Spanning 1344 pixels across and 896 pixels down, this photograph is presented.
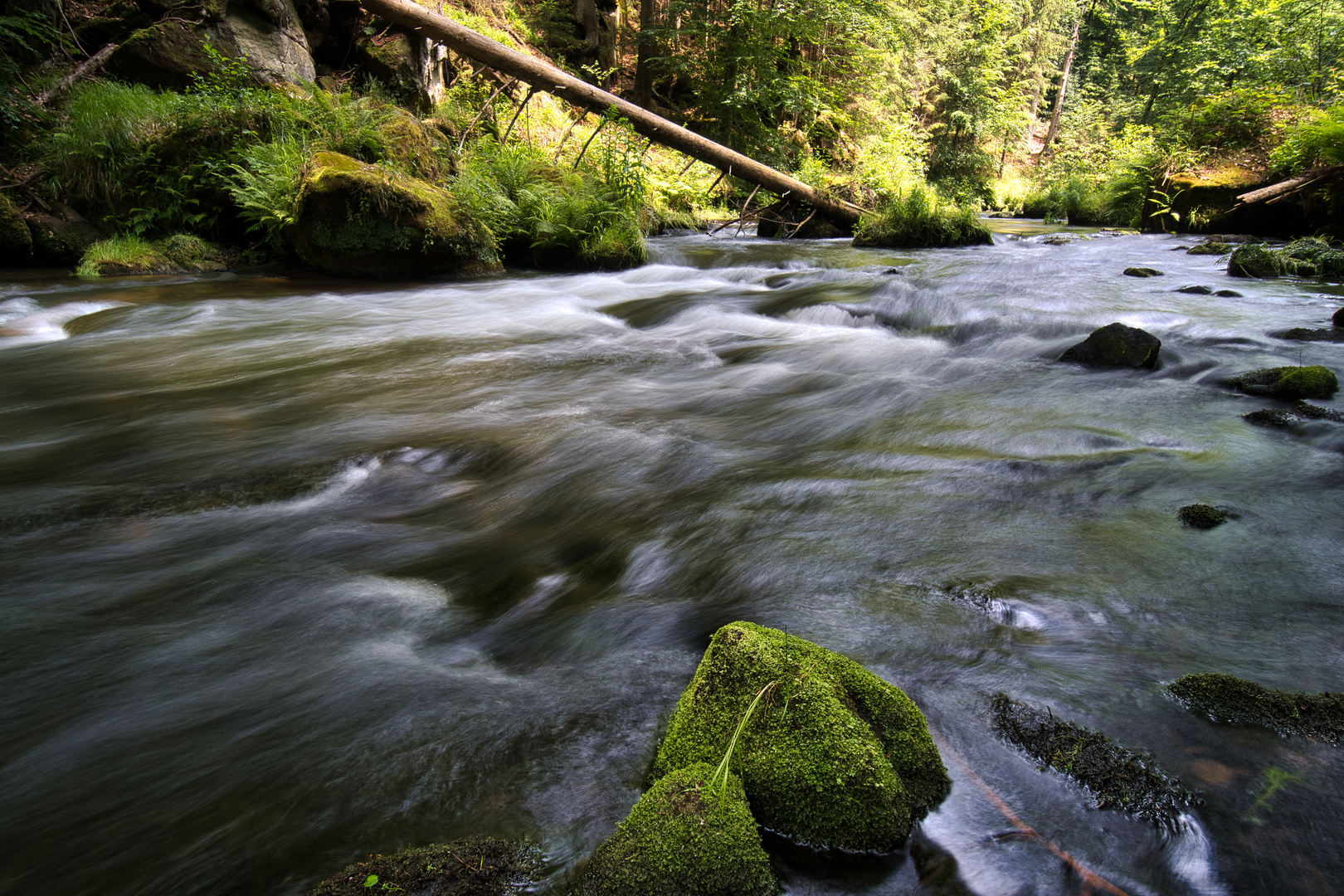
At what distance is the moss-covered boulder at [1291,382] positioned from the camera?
14.4 ft

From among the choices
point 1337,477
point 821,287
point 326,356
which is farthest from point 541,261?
point 1337,477

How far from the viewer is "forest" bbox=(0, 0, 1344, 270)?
8.91 metres

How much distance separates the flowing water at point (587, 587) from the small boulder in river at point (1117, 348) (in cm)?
25

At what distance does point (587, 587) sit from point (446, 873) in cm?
140

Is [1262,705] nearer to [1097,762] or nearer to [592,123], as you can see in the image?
[1097,762]

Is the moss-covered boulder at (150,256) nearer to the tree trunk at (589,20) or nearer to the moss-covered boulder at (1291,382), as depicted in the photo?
the moss-covered boulder at (1291,382)

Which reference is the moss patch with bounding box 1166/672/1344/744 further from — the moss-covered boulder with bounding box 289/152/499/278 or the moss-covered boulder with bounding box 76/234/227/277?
the moss-covered boulder with bounding box 76/234/227/277

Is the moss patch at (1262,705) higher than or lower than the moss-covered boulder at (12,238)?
lower

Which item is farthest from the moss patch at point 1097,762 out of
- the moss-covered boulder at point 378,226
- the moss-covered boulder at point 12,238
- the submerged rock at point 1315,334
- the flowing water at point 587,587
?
the moss-covered boulder at point 12,238

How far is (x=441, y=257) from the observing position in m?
9.08

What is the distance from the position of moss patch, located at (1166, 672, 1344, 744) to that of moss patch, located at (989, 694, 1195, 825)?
0.32 m

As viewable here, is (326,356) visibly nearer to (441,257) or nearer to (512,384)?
(512,384)

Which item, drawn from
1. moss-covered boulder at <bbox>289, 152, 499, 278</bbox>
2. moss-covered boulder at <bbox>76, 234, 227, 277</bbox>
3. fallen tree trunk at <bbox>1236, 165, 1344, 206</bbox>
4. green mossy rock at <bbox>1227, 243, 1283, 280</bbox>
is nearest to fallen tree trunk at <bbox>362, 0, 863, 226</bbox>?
moss-covered boulder at <bbox>289, 152, 499, 278</bbox>

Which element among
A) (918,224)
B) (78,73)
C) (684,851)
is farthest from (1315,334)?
(78,73)
